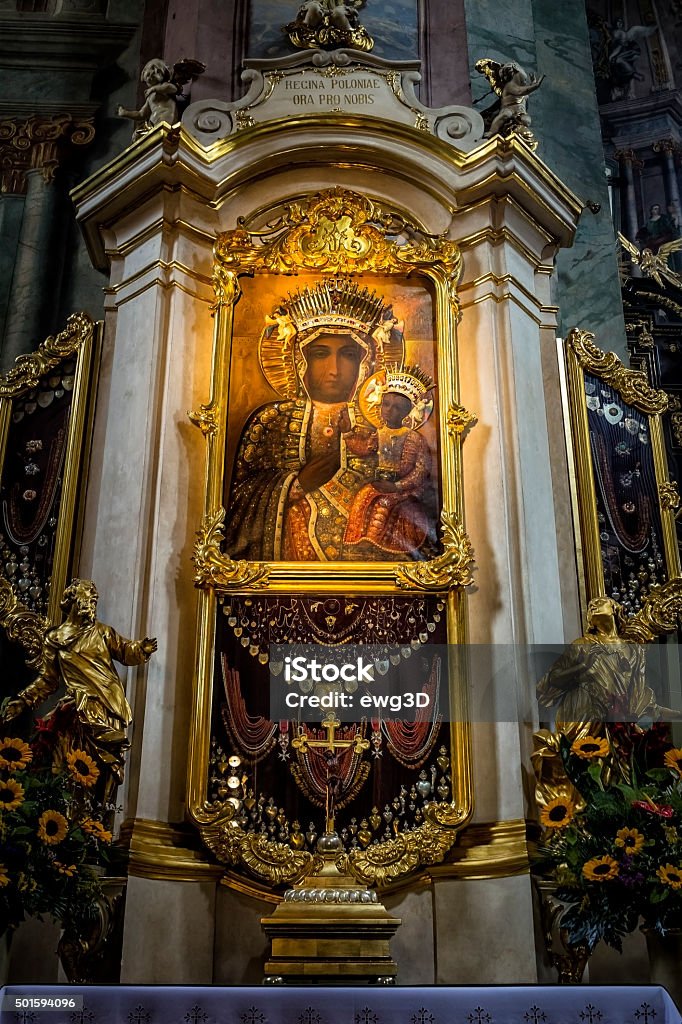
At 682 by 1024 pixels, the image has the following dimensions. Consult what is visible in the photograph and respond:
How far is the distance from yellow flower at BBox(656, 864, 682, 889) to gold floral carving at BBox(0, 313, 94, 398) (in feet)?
15.4

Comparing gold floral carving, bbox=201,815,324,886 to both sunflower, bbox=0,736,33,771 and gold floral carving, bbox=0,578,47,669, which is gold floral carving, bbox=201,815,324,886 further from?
gold floral carving, bbox=0,578,47,669

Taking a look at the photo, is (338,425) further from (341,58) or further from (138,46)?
(138,46)

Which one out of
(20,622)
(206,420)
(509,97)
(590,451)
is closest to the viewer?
(206,420)

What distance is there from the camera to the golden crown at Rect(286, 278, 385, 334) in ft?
24.4

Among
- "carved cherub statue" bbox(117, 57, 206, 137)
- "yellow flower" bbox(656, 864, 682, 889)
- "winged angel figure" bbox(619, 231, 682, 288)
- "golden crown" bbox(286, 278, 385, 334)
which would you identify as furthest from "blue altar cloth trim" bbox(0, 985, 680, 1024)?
"winged angel figure" bbox(619, 231, 682, 288)

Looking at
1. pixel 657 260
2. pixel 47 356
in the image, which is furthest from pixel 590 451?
pixel 657 260

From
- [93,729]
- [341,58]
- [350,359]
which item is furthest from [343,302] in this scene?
[93,729]

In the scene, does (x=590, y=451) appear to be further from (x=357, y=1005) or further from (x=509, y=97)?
(x=357, y=1005)

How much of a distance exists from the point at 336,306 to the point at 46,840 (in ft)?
12.5

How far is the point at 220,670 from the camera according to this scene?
6422mm

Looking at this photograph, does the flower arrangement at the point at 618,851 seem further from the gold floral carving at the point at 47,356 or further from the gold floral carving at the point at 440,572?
the gold floral carving at the point at 47,356

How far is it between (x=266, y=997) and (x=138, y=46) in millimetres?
8872

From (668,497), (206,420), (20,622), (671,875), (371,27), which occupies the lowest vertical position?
(671,875)

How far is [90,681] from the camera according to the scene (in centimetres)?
580
